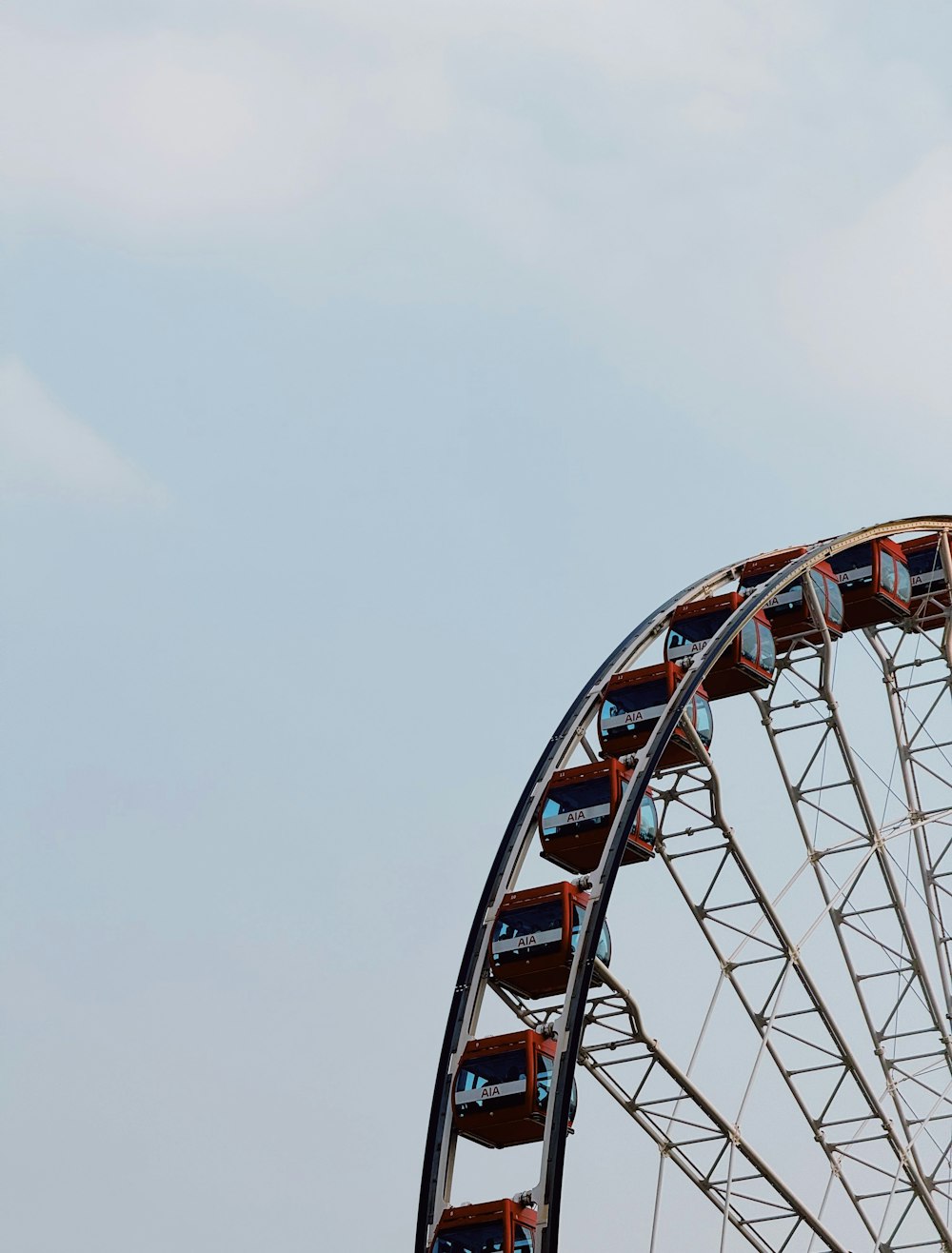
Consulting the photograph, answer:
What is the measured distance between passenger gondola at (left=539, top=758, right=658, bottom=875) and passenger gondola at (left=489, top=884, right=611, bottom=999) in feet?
4.56

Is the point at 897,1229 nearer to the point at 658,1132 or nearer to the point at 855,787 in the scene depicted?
the point at 658,1132

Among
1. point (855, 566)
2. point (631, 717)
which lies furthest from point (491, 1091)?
point (855, 566)

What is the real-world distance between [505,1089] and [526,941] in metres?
2.68

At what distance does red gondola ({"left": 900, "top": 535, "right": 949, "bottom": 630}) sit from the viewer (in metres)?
46.4

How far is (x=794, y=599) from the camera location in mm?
44750

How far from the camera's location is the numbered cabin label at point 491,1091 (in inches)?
1476

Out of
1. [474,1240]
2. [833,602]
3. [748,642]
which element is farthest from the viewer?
[833,602]

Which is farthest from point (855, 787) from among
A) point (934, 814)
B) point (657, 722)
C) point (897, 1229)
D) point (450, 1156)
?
point (450, 1156)

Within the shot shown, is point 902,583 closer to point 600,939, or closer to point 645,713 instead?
point 645,713

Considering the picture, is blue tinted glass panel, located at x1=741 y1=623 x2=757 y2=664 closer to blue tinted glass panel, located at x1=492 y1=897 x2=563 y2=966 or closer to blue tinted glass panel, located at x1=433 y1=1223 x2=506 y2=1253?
blue tinted glass panel, located at x1=492 y1=897 x2=563 y2=966

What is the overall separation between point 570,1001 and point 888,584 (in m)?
12.4

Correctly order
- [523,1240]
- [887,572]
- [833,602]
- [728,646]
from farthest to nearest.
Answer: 1. [887,572]
2. [833,602]
3. [728,646]
4. [523,1240]

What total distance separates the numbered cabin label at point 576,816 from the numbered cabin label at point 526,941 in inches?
94.2

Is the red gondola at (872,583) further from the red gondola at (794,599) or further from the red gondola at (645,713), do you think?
the red gondola at (645,713)
